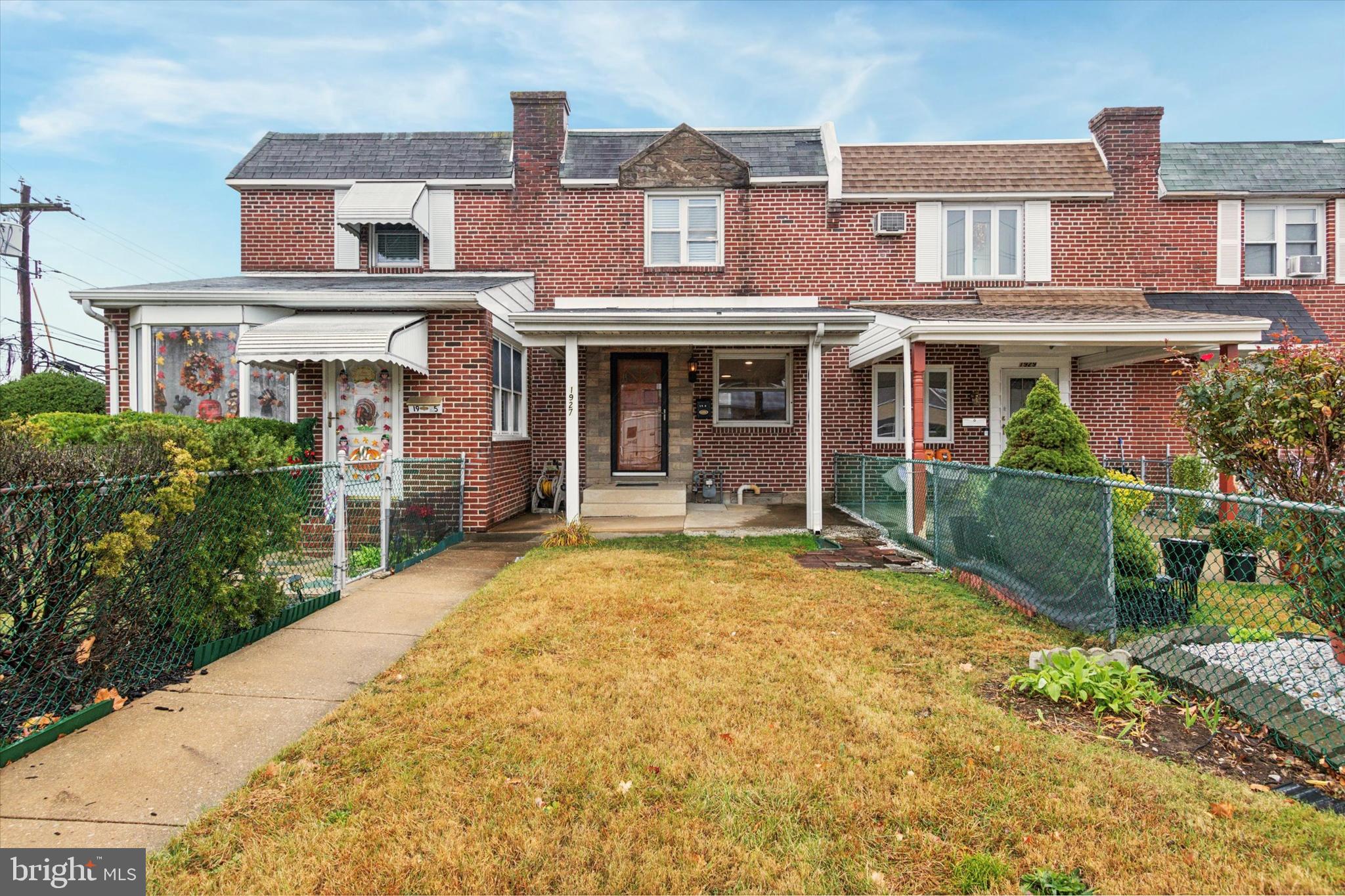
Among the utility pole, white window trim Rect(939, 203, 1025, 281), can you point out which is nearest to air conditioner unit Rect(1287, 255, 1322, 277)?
white window trim Rect(939, 203, 1025, 281)

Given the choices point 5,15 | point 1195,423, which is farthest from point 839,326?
point 5,15

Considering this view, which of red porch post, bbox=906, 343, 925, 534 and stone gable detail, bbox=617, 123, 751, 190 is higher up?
stone gable detail, bbox=617, 123, 751, 190

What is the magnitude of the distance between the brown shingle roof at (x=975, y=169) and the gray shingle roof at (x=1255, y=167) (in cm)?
175

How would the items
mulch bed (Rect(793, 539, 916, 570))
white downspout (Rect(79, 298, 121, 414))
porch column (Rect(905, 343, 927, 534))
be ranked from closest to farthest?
mulch bed (Rect(793, 539, 916, 570)) → porch column (Rect(905, 343, 927, 534)) → white downspout (Rect(79, 298, 121, 414))

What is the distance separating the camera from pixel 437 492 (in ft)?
30.2

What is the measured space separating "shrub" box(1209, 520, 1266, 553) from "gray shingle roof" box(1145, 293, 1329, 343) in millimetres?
8005

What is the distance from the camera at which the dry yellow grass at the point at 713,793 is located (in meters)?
2.25

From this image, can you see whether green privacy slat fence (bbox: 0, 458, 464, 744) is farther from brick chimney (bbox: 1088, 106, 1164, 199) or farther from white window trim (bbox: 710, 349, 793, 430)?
brick chimney (bbox: 1088, 106, 1164, 199)

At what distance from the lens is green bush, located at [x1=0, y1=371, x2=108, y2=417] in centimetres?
1303

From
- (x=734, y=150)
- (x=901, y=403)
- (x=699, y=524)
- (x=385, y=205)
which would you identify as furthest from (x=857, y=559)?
(x=385, y=205)

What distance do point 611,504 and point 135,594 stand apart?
7.40 meters

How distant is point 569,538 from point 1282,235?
15.5 meters

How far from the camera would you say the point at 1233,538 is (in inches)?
233

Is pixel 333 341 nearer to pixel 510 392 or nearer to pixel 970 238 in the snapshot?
pixel 510 392
